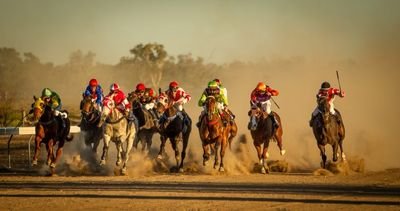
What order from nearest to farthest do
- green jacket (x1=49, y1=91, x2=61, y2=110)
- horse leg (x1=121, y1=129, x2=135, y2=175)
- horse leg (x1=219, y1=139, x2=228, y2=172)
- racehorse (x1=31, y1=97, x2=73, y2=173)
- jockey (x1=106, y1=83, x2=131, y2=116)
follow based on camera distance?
horse leg (x1=121, y1=129, x2=135, y2=175) < horse leg (x1=219, y1=139, x2=228, y2=172) < racehorse (x1=31, y1=97, x2=73, y2=173) < green jacket (x1=49, y1=91, x2=61, y2=110) < jockey (x1=106, y1=83, x2=131, y2=116)

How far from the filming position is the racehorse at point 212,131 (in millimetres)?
26188

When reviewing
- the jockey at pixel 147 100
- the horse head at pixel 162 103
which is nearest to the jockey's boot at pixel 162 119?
the horse head at pixel 162 103

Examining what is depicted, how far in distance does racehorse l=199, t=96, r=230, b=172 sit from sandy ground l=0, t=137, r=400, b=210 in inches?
21.6

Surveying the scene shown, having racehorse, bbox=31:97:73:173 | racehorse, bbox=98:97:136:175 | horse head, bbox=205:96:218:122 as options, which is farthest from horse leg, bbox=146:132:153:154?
horse head, bbox=205:96:218:122

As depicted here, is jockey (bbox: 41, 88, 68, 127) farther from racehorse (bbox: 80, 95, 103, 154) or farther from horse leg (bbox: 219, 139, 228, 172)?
horse leg (bbox: 219, 139, 228, 172)

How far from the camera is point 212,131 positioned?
2650cm

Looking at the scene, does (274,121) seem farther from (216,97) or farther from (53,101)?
(53,101)

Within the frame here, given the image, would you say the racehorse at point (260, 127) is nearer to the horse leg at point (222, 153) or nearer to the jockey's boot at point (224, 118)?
the jockey's boot at point (224, 118)

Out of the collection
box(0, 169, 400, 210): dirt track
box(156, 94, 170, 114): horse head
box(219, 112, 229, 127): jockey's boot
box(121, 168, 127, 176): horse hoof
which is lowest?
box(0, 169, 400, 210): dirt track

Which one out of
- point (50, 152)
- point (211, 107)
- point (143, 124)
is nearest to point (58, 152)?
Result: point (50, 152)

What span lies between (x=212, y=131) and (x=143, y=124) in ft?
17.3

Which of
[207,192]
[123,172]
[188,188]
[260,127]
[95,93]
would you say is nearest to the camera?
[207,192]

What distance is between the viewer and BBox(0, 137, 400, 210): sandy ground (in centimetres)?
1692

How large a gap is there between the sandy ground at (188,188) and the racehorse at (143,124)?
8.35 ft
